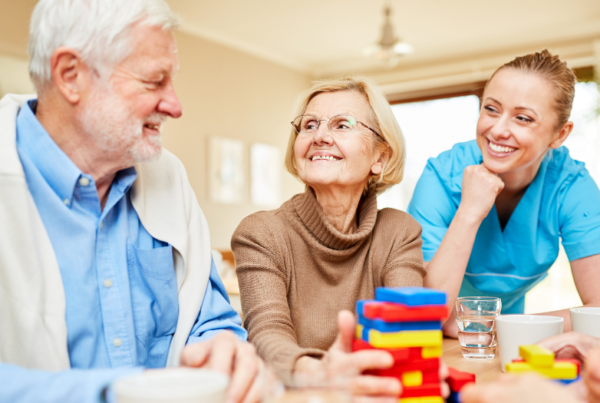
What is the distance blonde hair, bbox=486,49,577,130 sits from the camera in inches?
62.7

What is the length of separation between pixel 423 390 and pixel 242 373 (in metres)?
0.27

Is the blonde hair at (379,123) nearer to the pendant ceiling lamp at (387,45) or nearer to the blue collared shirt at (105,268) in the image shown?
the blue collared shirt at (105,268)

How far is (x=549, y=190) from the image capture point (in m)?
1.72

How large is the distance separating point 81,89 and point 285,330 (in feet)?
2.24

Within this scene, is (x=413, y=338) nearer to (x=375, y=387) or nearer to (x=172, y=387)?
(x=375, y=387)

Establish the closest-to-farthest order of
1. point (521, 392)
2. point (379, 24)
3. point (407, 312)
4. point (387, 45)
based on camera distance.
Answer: point (521, 392)
point (407, 312)
point (387, 45)
point (379, 24)

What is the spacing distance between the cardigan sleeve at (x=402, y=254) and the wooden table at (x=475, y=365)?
0.19m

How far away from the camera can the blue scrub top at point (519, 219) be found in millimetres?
1661

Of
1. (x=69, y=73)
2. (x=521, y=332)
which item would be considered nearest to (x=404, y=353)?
(x=521, y=332)

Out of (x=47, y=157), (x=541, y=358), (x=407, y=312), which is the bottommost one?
(x=541, y=358)

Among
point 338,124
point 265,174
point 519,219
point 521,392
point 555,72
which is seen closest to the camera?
point 521,392

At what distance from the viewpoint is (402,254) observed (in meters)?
1.41

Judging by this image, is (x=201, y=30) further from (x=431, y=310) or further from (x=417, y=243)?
(x=431, y=310)

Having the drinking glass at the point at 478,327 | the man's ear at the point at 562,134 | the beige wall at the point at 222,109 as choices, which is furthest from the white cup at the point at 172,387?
the beige wall at the point at 222,109
